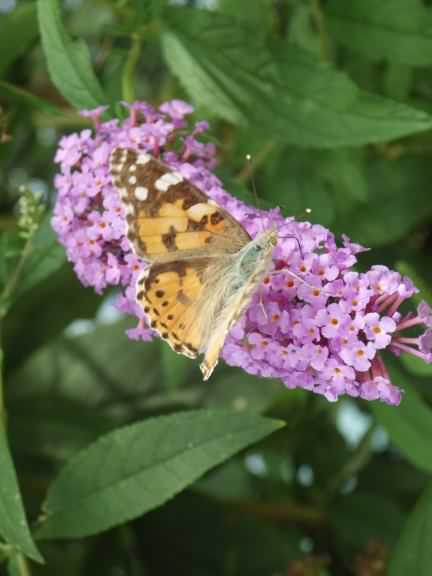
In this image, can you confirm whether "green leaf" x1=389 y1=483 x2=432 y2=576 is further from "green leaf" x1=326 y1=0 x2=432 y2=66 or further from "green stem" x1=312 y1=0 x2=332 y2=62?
"green stem" x1=312 y1=0 x2=332 y2=62

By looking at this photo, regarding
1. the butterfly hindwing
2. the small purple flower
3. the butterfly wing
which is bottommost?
the butterfly hindwing

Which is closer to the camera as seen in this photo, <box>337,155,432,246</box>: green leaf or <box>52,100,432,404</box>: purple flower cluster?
<box>52,100,432,404</box>: purple flower cluster

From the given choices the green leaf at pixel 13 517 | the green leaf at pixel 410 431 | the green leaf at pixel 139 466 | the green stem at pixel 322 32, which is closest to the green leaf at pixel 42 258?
the green leaf at pixel 139 466

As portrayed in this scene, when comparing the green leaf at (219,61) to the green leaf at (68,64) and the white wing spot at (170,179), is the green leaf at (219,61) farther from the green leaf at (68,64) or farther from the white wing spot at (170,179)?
the white wing spot at (170,179)

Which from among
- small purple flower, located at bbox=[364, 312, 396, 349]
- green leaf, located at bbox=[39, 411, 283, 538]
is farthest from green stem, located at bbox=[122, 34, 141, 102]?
small purple flower, located at bbox=[364, 312, 396, 349]

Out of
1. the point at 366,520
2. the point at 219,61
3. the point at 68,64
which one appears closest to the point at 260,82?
the point at 219,61

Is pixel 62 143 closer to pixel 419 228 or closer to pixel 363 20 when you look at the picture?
pixel 363 20

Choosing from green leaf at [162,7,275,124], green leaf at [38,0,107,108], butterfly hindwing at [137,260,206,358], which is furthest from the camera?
green leaf at [162,7,275,124]
